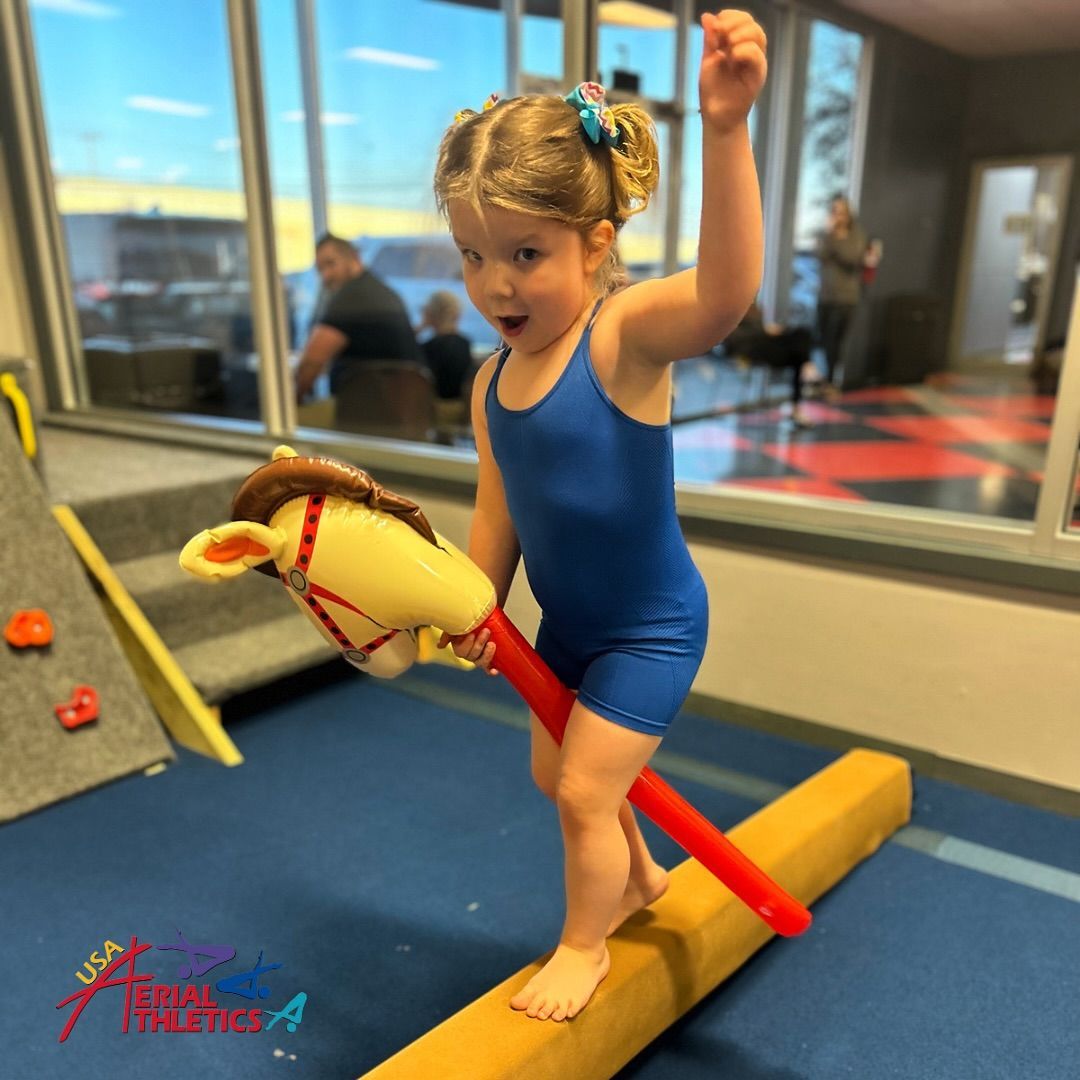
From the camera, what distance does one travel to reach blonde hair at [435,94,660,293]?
0.97m

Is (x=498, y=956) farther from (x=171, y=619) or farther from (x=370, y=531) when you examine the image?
(x=171, y=619)

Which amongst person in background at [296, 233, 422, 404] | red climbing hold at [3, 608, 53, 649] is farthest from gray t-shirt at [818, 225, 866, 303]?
red climbing hold at [3, 608, 53, 649]

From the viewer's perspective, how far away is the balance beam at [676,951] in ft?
3.80

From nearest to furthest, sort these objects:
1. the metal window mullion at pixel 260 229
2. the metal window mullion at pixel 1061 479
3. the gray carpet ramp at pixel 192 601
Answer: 1. the metal window mullion at pixel 1061 479
2. the gray carpet ramp at pixel 192 601
3. the metal window mullion at pixel 260 229

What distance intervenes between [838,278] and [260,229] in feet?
13.2

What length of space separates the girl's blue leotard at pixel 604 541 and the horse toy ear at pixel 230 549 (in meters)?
0.29

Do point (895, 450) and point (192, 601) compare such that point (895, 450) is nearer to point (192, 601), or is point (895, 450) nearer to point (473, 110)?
point (192, 601)

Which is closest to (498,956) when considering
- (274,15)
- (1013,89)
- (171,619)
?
(171,619)

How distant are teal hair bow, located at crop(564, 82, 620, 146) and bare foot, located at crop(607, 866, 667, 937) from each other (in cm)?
102

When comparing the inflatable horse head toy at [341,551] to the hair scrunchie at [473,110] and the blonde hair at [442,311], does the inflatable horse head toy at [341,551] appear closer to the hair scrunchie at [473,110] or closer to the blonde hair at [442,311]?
the hair scrunchie at [473,110]

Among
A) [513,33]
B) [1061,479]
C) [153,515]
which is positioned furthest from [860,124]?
[153,515]

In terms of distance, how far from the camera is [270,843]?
1.92 metres

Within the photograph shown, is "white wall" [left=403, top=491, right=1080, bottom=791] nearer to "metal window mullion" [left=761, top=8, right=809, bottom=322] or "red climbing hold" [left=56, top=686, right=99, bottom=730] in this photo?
"red climbing hold" [left=56, top=686, right=99, bottom=730]

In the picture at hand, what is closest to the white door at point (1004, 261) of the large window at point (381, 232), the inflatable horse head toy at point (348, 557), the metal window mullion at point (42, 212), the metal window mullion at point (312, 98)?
the large window at point (381, 232)
